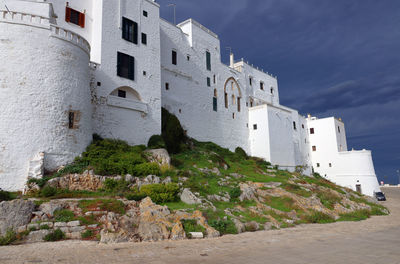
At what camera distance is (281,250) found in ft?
33.1

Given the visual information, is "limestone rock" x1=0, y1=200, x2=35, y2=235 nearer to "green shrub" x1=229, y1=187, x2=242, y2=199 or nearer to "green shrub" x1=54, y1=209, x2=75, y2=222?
"green shrub" x1=54, y1=209, x2=75, y2=222

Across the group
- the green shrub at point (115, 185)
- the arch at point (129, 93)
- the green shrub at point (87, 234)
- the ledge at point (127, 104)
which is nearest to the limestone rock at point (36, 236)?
the green shrub at point (87, 234)

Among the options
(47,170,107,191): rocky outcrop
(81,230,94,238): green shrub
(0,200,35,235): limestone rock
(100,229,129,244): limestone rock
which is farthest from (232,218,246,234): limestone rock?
(0,200,35,235): limestone rock

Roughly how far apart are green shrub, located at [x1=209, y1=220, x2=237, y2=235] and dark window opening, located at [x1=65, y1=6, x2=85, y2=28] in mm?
19171

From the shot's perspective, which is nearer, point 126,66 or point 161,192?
point 161,192

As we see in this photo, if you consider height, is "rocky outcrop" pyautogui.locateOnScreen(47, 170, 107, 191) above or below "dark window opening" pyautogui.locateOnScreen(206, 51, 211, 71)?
below

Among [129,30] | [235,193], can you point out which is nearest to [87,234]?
A: [235,193]

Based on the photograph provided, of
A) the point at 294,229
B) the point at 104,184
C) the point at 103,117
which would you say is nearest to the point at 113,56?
the point at 103,117

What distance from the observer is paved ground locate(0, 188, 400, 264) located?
862 centimetres

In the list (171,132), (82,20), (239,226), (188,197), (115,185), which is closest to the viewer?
(239,226)

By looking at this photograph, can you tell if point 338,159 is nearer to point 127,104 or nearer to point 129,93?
point 129,93

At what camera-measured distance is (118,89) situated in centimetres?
2355

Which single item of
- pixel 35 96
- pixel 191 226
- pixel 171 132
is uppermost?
pixel 35 96

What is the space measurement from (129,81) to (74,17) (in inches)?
256
